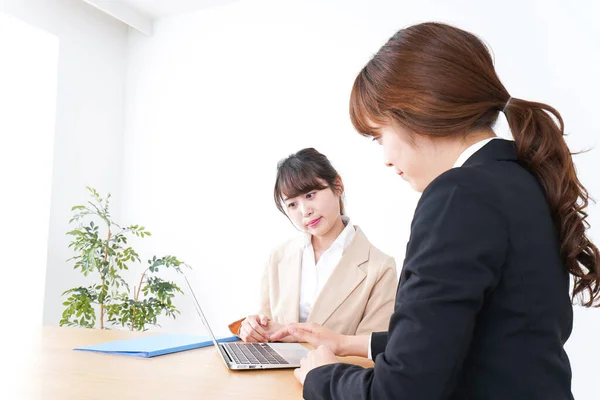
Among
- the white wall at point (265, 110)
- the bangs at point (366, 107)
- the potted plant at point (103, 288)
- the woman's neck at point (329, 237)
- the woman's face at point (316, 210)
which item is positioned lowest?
the potted plant at point (103, 288)

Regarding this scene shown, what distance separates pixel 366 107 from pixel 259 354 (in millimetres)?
688

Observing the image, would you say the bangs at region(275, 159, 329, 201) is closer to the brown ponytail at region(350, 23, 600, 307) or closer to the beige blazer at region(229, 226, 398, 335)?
the beige blazer at region(229, 226, 398, 335)

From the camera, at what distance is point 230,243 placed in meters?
4.04

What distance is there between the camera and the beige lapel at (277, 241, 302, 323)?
2.17m

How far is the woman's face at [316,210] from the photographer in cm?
221

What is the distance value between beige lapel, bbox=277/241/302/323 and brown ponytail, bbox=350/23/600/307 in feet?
4.46

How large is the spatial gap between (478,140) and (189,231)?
3.50 m

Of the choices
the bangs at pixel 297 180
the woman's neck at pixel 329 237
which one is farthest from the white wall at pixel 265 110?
the bangs at pixel 297 180

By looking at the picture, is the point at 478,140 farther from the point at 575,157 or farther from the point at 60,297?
the point at 60,297

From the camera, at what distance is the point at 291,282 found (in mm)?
2227

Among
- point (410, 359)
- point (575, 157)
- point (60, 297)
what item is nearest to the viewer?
point (410, 359)

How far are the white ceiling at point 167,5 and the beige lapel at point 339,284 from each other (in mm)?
2787

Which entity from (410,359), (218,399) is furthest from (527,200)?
(218,399)

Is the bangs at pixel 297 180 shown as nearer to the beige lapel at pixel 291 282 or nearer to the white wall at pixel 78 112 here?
the beige lapel at pixel 291 282
